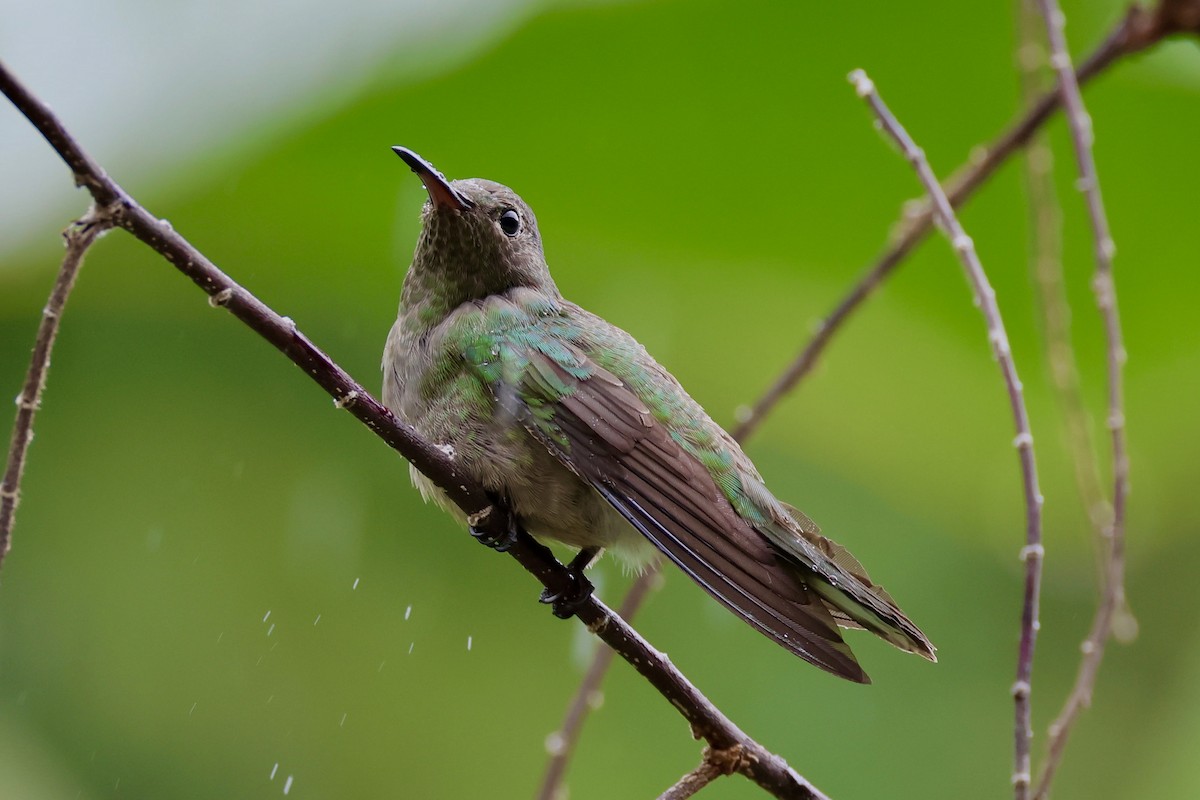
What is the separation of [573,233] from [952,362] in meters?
1.26

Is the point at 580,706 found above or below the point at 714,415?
below

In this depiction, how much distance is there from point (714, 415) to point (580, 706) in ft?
5.57

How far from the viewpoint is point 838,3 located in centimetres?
321

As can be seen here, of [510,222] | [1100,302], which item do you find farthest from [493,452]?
[1100,302]

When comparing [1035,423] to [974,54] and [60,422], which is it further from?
[60,422]

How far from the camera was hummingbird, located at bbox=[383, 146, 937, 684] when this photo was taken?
219 cm

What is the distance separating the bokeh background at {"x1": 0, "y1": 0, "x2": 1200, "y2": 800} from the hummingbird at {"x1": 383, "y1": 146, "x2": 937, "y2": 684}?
791 mm

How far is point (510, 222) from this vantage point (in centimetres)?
296

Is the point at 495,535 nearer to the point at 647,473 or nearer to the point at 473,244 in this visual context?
the point at 647,473

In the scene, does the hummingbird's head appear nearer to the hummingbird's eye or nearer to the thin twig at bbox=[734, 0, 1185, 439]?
the hummingbird's eye

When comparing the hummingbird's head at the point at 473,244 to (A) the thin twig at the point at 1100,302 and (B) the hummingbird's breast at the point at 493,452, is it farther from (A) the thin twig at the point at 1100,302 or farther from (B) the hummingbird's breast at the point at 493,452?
(A) the thin twig at the point at 1100,302

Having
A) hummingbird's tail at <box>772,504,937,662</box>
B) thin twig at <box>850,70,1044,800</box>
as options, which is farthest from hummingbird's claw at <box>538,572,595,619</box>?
thin twig at <box>850,70,1044,800</box>

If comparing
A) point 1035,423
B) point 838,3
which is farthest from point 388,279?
point 1035,423

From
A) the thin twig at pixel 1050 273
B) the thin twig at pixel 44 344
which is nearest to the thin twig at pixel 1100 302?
the thin twig at pixel 1050 273
